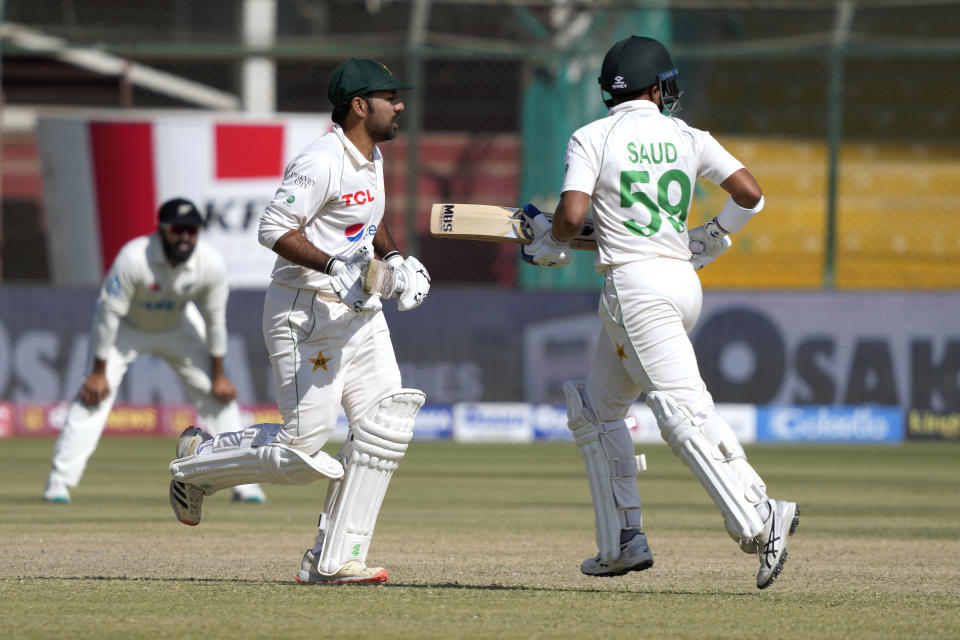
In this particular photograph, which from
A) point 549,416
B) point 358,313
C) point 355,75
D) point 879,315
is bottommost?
point 549,416

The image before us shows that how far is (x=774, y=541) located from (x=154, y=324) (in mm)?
5548

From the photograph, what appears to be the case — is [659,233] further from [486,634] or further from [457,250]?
[457,250]

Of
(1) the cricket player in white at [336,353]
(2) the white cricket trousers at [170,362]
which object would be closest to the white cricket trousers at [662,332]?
(1) the cricket player in white at [336,353]

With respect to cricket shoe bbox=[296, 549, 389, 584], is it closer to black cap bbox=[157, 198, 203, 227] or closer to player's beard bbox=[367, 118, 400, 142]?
player's beard bbox=[367, 118, 400, 142]

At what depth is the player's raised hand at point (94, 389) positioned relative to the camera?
9.54m

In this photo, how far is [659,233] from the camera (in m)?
5.59

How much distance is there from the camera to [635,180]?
219 inches

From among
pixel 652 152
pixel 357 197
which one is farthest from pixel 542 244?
pixel 357 197

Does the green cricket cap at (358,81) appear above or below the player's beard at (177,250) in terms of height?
above

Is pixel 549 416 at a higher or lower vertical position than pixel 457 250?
lower

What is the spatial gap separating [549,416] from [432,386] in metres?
1.31

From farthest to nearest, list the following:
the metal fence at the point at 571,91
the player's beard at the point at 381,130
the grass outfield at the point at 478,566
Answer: the metal fence at the point at 571,91 < the player's beard at the point at 381,130 < the grass outfield at the point at 478,566

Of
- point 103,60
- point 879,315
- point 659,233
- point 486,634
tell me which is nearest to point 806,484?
point 879,315

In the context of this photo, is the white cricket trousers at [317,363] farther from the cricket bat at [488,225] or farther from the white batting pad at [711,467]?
the white batting pad at [711,467]
